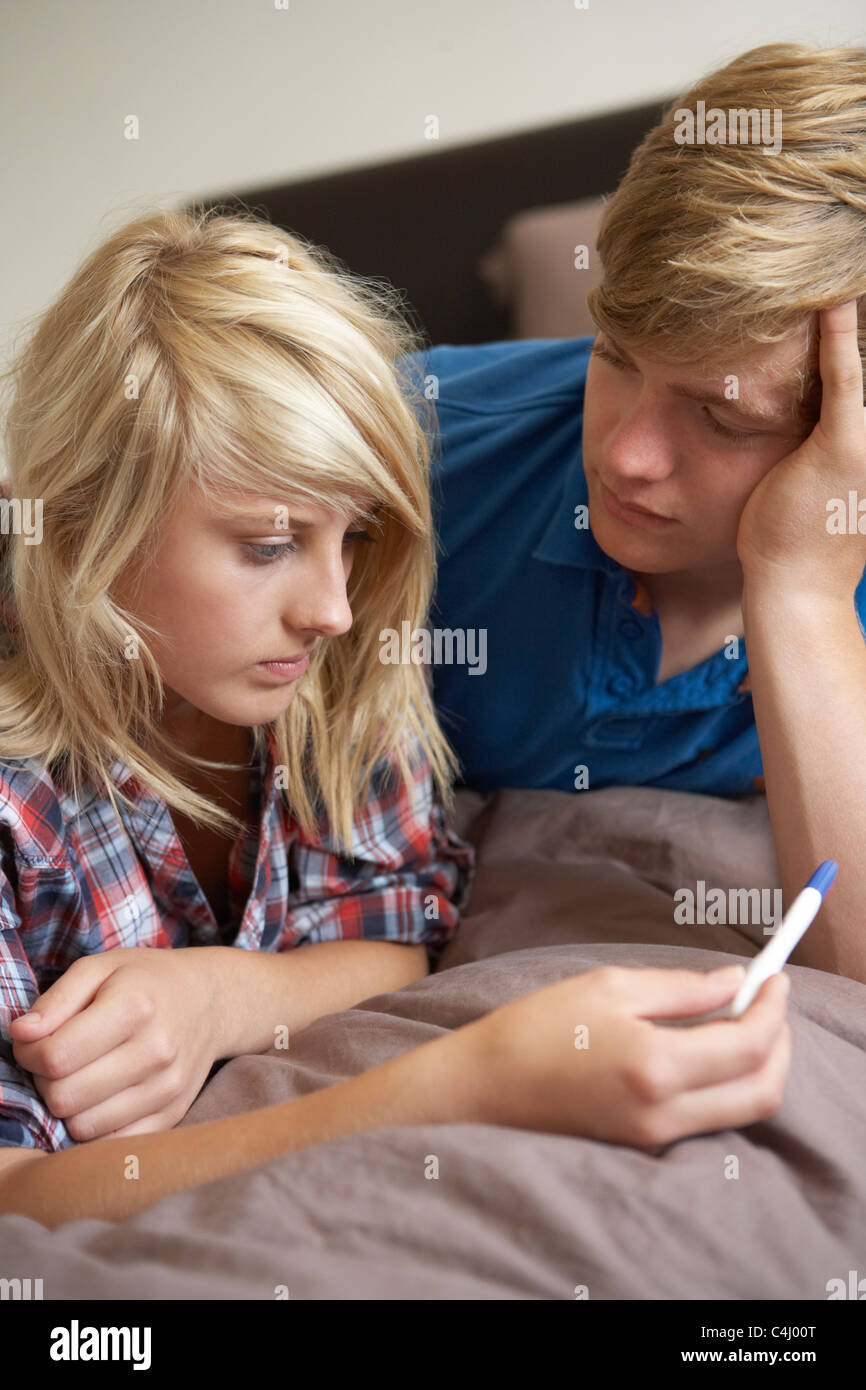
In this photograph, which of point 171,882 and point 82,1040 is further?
point 171,882

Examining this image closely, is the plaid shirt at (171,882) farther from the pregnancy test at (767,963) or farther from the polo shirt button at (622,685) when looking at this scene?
the pregnancy test at (767,963)

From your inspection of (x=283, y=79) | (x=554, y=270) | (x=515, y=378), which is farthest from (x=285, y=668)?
(x=283, y=79)

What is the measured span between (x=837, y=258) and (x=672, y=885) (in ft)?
1.76

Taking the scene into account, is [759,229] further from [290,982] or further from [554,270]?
[554,270]

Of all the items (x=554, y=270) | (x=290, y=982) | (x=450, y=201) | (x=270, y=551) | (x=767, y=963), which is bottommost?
(x=290, y=982)

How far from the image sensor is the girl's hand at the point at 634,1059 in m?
0.62

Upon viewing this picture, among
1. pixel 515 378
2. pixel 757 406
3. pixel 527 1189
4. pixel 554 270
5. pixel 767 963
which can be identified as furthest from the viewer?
pixel 554 270

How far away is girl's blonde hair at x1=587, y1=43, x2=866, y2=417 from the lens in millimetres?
837

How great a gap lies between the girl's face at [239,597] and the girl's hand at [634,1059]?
352 mm

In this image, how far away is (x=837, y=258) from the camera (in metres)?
0.85

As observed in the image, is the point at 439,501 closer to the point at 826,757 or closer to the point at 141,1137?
the point at 826,757

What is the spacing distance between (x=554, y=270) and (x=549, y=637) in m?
0.83

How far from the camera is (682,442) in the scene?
3.04ft

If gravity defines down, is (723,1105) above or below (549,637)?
below
